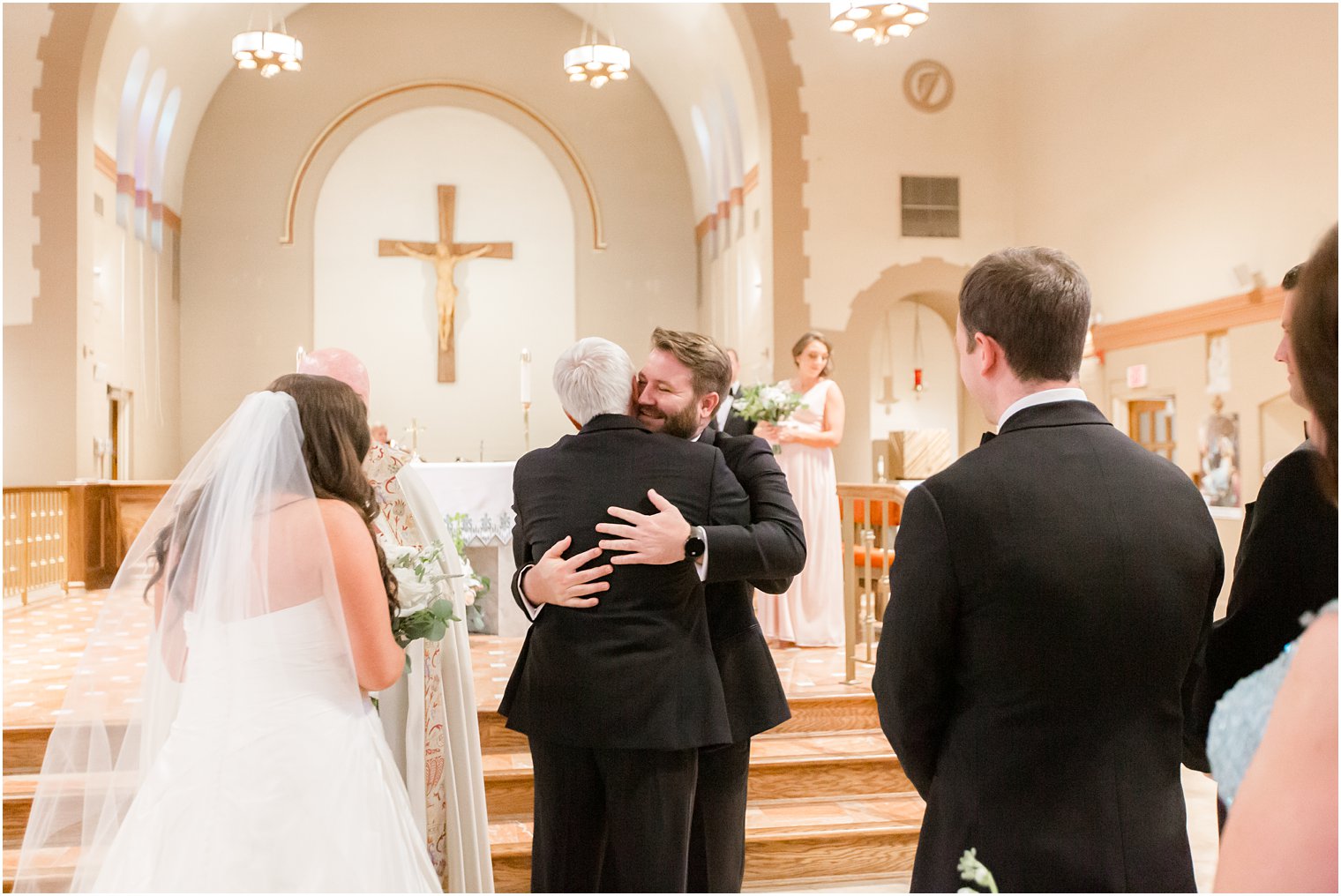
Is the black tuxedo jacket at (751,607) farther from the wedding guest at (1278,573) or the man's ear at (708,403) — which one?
the wedding guest at (1278,573)

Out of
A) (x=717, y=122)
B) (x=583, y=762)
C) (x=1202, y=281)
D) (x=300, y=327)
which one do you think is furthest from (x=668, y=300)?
(x=583, y=762)

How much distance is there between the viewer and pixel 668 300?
46.0 feet

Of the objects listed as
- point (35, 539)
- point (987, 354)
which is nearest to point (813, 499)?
point (987, 354)

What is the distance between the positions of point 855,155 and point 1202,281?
3.69 metres

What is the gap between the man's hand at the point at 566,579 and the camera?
222 cm

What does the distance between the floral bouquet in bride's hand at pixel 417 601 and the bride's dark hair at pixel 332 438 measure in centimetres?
13

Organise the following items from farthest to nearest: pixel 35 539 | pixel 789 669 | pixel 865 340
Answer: pixel 865 340 → pixel 35 539 → pixel 789 669

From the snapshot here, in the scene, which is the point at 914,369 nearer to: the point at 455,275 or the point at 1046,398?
the point at 455,275

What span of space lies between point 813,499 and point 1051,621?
502 cm

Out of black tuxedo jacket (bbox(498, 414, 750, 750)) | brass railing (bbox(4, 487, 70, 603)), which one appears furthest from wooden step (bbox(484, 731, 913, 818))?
brass railing (bbox(4, 487, 70, 603))

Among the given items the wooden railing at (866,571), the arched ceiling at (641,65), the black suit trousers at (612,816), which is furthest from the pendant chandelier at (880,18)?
the black suit trousers at (612,816)

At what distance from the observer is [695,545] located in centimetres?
229

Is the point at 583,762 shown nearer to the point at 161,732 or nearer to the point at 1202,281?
the point at 161,732

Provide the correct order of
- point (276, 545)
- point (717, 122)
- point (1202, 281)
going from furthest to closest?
point (717, 122) → point (1202, 281) → point (276, 545)
